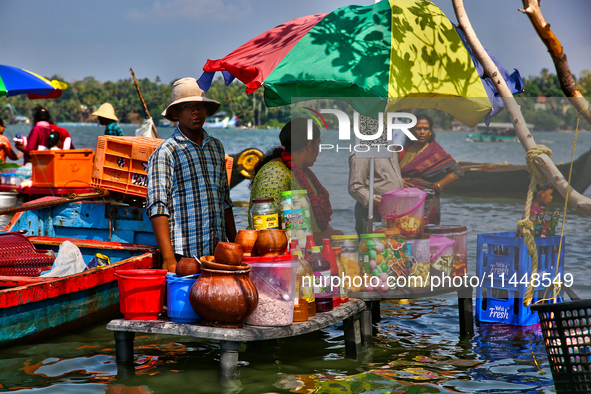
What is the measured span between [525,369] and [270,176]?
2.53 m

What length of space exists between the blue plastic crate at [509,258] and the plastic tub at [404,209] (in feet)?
3.24

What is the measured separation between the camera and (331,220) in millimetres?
4457

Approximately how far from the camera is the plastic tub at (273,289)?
12.1 feet

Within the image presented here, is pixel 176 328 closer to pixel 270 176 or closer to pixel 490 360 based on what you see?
pixel 270 176

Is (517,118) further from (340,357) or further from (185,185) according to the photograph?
(185,185)

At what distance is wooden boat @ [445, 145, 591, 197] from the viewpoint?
Result: 14.5ft

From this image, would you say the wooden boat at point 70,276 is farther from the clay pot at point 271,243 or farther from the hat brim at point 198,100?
the clay pot at point 271,243

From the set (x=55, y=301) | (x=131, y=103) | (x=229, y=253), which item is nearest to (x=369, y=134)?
(x=229, y=253)

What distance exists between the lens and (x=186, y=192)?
4363 millimetres

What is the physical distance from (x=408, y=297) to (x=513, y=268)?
1.11 m

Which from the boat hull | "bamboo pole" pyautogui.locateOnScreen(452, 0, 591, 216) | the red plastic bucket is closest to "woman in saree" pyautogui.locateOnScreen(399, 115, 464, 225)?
"bamboo pole" pyautogui.locateOnScreen(452, 0, 591, 216)

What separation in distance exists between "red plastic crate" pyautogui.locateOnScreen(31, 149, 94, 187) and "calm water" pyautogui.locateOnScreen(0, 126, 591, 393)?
2839mm

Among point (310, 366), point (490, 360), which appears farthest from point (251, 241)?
point (490, 360)

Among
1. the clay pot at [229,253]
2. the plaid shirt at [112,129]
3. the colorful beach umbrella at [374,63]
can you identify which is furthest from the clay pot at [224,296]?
the plaid shirt at [112,129]
